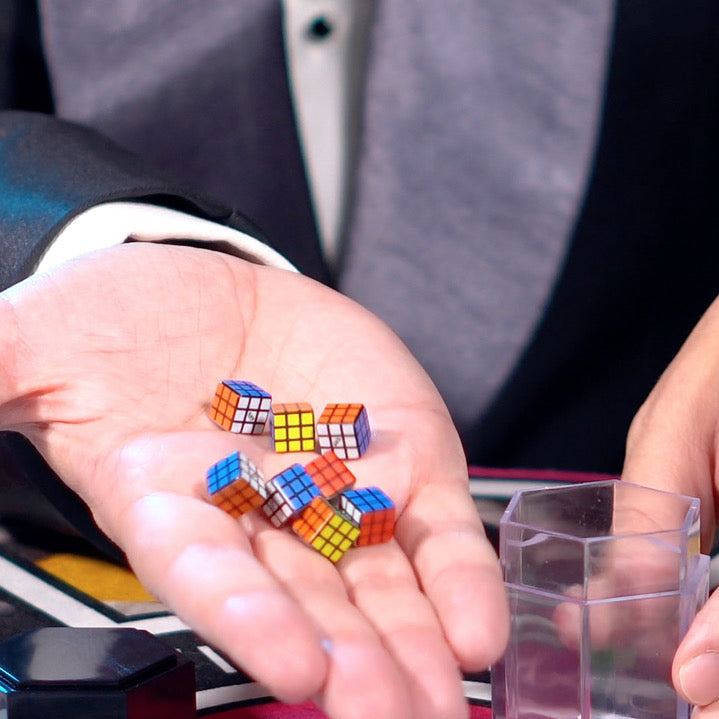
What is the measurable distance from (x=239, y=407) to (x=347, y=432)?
0.49ft

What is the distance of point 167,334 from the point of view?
144cm

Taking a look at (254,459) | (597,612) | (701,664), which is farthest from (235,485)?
(701,664)

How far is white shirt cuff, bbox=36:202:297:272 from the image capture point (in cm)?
170

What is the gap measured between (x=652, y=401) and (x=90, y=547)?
91 centimetres

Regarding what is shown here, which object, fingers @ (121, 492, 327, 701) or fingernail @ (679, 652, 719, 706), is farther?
fingernail @ (679, 652, 719, 706)

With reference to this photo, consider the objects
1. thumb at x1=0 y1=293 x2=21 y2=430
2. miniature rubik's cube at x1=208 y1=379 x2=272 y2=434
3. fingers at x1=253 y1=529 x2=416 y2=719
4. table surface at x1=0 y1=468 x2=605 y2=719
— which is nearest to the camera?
fingers at x1=253 y1=529 x2=416 y2=719

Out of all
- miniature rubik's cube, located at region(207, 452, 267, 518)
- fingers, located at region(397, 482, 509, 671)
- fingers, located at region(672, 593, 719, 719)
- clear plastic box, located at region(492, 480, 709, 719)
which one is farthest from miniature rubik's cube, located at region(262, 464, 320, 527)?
fingers, located at region(672, 593, 719, 719)

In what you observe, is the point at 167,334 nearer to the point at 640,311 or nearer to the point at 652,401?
the point at 652,401

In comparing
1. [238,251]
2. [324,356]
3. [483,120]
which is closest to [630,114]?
Result: [483,120]

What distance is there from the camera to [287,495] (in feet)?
4.02

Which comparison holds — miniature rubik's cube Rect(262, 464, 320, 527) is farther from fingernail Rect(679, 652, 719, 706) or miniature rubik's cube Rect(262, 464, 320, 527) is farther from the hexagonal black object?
fingernail Rect(679, 652, 719, 706)

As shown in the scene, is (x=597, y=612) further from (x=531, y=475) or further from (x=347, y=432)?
(x=531, y=475)

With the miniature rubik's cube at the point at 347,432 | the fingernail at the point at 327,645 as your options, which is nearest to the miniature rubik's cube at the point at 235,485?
the miniature rubik's cube at the point at 347,432

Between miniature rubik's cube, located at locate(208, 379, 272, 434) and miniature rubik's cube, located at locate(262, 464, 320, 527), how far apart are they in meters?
0.12
